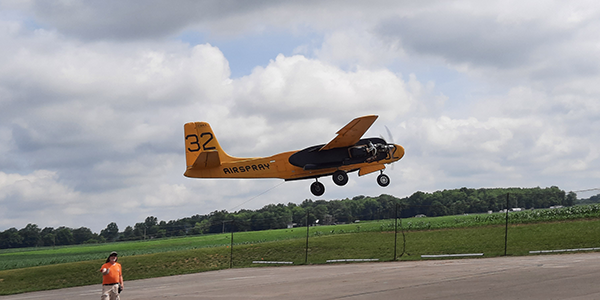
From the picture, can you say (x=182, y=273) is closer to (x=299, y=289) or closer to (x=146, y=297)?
(x=146, y=297)

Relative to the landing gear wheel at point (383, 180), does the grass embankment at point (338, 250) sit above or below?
below

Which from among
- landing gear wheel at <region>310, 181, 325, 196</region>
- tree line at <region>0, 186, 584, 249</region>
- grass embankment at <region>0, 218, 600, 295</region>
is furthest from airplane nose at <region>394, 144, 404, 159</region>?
tree line at <region>0, 186, 584, 249</region>

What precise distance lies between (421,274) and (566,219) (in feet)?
92.6

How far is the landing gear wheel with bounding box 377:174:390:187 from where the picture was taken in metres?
27.6

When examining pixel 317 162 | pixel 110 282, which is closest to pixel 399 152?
pixel 317 162

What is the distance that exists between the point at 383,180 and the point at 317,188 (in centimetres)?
363

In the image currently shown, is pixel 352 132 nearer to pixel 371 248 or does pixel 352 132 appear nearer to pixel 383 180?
pixel 383 180

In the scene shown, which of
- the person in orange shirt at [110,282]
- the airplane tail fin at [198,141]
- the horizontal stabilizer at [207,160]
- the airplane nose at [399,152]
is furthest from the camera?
the airplane tail fin at [198,141]

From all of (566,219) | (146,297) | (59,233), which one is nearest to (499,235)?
(566,219)

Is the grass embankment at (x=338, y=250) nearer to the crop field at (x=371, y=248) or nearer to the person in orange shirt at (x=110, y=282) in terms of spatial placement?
the crop field at (x=371, y=248)

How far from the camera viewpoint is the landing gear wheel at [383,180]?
27641 millimetres

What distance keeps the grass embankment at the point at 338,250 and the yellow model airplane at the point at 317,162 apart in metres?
7.00

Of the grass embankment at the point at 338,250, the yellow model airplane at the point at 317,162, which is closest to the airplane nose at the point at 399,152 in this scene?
the yellow model airplane at the point at 317,162

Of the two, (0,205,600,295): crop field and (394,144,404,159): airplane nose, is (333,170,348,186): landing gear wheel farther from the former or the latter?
(0,205,600,295): crop field
